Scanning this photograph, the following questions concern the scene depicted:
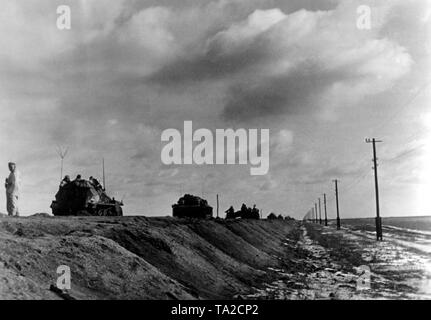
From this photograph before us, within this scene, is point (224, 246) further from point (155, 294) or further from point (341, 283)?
point (155, 294)

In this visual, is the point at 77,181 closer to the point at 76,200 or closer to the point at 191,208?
the point at 76,200

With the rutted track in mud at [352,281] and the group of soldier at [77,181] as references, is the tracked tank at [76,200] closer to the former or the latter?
the group of soldier at [77,181]

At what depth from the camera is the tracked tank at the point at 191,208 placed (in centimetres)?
5212

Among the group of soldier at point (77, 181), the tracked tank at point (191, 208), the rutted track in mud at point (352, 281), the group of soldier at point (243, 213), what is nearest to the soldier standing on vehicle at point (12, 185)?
the rutted track in mud at point (352, 281)

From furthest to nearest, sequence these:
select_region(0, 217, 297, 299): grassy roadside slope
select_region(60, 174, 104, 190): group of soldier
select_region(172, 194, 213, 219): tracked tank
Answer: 1. select_region(172, 194, 213, 219): tracked tank
2. select_region(60, 174, 104, 190): group of soldier
3. select_region(0, 217, 297, 299): grassy roadside slope

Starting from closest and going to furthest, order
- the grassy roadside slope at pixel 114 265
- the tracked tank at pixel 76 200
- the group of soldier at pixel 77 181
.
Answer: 1. the grassy roadside slope at pixel 114 265
2. the tracked tank at pixel 76 200
3. the group of soldier at pixel 77 181

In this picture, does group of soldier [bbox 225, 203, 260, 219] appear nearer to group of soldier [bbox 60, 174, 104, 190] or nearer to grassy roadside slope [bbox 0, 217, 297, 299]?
group of soldier [bbox 60, 174, 104, 190]

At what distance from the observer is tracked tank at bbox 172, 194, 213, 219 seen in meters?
52.1

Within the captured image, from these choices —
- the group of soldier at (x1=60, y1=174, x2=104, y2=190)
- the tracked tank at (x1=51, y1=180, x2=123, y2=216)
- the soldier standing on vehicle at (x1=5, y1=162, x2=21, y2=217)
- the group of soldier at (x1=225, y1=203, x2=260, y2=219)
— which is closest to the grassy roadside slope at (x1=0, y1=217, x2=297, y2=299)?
the soldier standing on vehicle at (x1=5, y1=162, x2=21, y2=217)

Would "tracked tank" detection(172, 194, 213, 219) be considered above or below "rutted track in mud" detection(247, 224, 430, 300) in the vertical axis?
above

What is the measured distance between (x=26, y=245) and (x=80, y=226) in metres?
6.41

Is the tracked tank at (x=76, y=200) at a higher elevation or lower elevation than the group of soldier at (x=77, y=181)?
lower

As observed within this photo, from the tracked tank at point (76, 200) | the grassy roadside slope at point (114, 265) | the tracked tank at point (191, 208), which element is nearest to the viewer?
the grassy roadside slope at point (114, 265)

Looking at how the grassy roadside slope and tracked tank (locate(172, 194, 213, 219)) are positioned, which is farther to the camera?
tracked tank (locate(172, 194, 213, 219))
